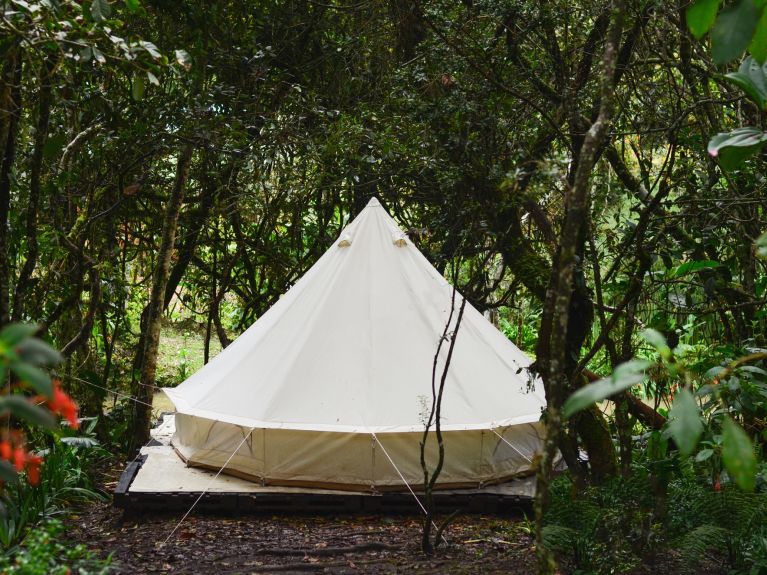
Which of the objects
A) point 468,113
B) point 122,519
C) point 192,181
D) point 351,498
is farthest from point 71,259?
point 468,113

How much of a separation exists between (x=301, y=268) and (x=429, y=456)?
4334mm

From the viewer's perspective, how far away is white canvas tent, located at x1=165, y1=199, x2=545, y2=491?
20.4 feet

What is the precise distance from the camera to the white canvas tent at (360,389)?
6.21 meters

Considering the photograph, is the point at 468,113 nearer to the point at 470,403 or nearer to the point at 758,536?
the point at 470,403

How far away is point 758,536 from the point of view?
13.4ft

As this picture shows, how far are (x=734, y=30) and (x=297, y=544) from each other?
4.46 metres

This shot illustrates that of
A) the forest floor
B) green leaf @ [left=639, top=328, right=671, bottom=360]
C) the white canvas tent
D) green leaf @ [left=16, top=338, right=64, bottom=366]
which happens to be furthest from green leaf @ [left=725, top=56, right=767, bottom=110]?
the white canvas tent

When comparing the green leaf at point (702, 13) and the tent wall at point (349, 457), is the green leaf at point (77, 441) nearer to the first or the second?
the tent wall at point (349, 457)

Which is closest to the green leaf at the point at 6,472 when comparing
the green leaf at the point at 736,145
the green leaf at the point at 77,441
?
the green leaf at the point at 736,145

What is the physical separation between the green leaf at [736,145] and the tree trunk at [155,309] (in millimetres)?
5810

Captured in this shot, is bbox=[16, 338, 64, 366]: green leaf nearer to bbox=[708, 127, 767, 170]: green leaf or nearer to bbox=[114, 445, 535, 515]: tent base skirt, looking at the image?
bbox=[708, 127, 767, 170]: green leaf

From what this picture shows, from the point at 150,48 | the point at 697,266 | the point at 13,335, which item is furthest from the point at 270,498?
the point at 13,335

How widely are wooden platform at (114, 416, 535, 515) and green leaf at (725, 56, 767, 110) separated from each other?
4354mm

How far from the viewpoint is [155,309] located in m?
7.67
